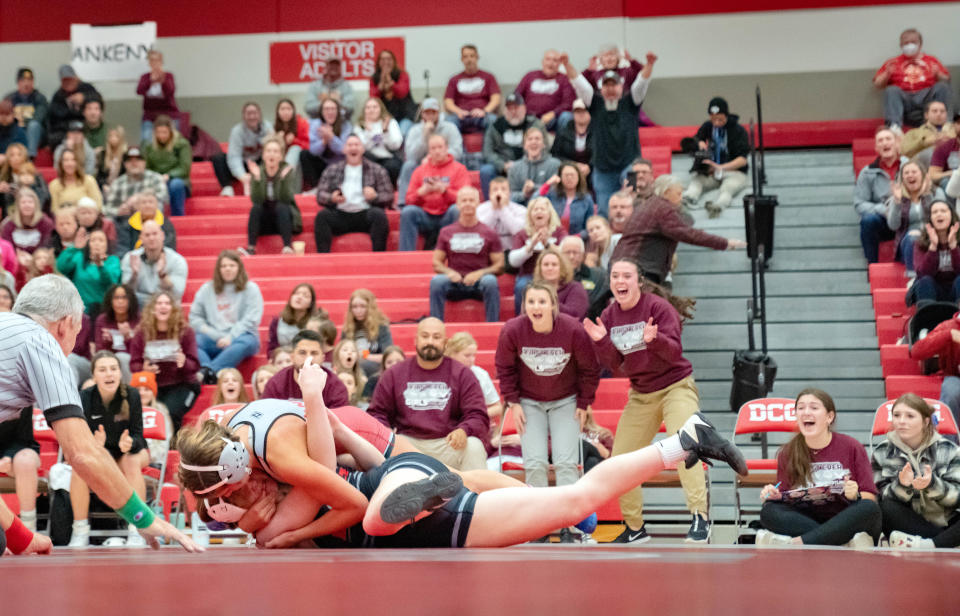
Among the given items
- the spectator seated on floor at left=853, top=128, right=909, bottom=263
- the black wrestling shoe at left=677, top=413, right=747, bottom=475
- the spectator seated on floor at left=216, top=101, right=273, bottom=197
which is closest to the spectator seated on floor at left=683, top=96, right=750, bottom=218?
the spectator seated on floor at left=853, top=128, right=909, bottom=263

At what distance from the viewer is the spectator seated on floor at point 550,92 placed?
11344mm

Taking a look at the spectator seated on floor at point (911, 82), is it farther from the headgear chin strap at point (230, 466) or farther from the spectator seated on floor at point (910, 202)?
the headgear chin strap at point (230, 466)

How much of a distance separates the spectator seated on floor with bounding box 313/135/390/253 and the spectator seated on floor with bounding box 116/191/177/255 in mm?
1270

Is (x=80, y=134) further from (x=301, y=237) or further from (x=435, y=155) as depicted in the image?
(x=435, y=155)

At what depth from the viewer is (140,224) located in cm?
996

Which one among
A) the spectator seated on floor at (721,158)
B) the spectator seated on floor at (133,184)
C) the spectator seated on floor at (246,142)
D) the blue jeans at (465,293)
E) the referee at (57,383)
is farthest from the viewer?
the spectator seated on floor at (246,142)

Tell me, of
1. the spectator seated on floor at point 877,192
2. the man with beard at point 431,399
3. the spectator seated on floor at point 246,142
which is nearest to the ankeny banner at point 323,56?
the spectator seated on floor at point 246,142

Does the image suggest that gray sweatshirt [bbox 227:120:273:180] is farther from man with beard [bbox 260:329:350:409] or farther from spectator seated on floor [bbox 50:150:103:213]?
man with beard [bbox 260:329:350:409]

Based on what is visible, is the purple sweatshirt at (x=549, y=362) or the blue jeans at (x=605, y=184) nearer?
the purple sweatshirt at (x=549, y=362)

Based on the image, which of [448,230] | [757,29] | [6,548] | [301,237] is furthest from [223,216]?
[6,548]

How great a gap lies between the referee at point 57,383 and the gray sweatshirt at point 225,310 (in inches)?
204

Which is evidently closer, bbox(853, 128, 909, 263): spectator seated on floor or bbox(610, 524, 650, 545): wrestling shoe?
bbox(610, 524, 650, 545): wrestling shoe

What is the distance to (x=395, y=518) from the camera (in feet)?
11.0

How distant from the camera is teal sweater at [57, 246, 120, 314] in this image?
9.12 m
